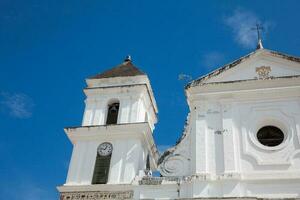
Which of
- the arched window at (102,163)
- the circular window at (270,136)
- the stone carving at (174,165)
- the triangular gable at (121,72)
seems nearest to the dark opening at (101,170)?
the arched window at (102,163)

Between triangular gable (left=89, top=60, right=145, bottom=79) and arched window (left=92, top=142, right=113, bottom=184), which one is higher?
triangular gable (left=89, top=60, right=145, bottom=79)

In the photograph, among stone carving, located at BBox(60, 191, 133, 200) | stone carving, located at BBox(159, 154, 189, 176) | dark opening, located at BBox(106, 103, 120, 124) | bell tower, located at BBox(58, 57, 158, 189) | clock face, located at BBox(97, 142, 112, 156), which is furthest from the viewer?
dark opening, located at BBox(106, 103, 120, 124)

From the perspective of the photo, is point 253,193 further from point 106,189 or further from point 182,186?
point 106,189

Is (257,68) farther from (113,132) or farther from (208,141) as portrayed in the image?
(113,132)

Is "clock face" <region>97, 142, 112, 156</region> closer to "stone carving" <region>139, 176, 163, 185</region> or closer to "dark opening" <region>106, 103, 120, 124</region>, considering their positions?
"dark opening" <region>106, 103, 120, 124</region>

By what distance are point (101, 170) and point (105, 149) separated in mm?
848

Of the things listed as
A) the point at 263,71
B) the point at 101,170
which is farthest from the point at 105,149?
the point at 263,71

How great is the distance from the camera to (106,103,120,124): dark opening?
18594 millimetres

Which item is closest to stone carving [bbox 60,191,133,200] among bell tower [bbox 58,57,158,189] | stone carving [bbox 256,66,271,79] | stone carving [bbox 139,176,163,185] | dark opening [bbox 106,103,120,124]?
bell tower [bbox 58,57,158,189]

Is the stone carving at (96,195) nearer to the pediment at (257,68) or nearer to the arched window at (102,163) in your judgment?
the arched window at (102,163)

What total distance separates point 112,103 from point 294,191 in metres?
7.99

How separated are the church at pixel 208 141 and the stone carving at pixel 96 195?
0.03 metres

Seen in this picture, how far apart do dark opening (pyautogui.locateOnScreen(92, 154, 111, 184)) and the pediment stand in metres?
4.20

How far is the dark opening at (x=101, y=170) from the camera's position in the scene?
658 inches
